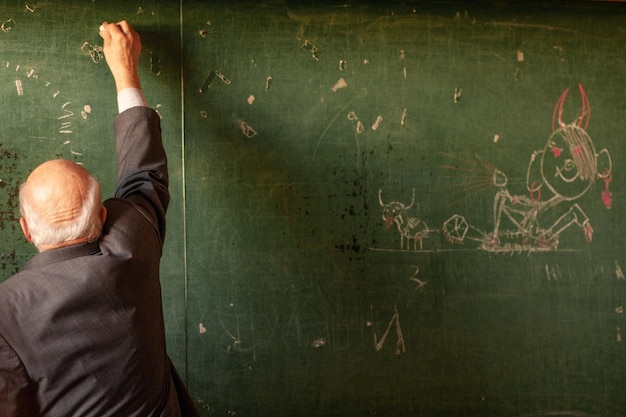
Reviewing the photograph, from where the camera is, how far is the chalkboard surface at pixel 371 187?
2.10 metres

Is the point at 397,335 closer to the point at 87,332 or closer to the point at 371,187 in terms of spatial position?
the point at 371,187

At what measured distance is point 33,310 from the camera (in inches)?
54.4

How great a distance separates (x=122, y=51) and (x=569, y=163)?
5.38 feet

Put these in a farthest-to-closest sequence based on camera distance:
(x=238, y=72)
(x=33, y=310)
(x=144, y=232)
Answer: (x=238, y=72)
(x=144, y=232)
(x=33, y=310)

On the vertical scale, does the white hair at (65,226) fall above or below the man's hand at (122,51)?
below

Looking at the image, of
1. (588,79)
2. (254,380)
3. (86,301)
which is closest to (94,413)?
(86,301)

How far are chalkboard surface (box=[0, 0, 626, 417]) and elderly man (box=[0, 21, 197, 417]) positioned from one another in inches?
24.6

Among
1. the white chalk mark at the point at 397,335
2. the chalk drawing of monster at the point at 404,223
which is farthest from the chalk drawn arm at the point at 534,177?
the white chalk mark at the point at 397,335

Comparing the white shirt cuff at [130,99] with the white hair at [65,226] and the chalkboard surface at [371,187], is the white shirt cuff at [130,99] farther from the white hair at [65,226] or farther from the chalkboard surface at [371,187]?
the white hair at [65,226]

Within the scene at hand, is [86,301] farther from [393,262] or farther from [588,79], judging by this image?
[588,79]

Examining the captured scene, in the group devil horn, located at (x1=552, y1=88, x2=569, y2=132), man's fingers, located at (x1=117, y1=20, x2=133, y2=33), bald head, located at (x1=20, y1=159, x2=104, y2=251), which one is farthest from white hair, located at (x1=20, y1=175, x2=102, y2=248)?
devil horn, located at (x1=552, y1=88, x2=569, y2=132)

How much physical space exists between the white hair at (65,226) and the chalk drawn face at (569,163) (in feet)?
5.25

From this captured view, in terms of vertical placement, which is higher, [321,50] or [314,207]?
[321,50]

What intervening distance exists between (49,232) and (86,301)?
0.62 feet
